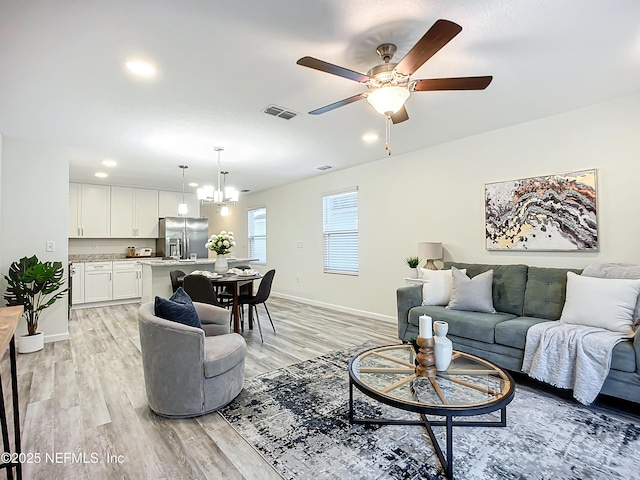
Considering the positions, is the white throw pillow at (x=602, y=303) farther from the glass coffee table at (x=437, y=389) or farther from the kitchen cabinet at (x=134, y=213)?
the kitchen cabinet at (x=134, y=213)

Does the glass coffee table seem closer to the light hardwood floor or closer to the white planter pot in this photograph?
the light hardwood floor

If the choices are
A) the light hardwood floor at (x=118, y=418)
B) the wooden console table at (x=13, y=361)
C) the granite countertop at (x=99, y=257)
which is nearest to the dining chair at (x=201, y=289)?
the light hardwood floor at (x=118, y=418)

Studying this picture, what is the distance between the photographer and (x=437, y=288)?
372 centimetres

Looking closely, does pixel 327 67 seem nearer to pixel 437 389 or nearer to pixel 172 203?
pixel 437 389

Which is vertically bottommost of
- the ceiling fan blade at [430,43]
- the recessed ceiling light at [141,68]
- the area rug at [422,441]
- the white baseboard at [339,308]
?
the area rug at [422,441]

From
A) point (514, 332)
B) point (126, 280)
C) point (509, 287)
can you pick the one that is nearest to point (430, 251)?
point (509, 287)

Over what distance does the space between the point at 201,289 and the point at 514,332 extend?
10.7 feet

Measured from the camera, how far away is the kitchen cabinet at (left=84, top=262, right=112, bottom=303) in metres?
6.46

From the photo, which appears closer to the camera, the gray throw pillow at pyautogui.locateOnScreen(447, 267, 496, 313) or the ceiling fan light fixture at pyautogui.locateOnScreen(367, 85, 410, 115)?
the ceiling fan light fixture at pyautogui.locateOnScreen(367, 85, 410, 115)

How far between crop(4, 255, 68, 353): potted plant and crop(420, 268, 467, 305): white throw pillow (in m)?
4.22

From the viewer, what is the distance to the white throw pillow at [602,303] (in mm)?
2564

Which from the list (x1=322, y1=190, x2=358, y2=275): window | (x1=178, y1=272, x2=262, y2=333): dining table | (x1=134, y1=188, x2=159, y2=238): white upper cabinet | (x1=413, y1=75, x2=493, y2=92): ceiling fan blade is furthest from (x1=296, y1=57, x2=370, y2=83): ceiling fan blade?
(x1=134, y1=188, x2=159, y2=238): white upper cabinet

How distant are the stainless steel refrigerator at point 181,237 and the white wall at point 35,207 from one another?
9.90 feet

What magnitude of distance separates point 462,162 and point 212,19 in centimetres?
335
